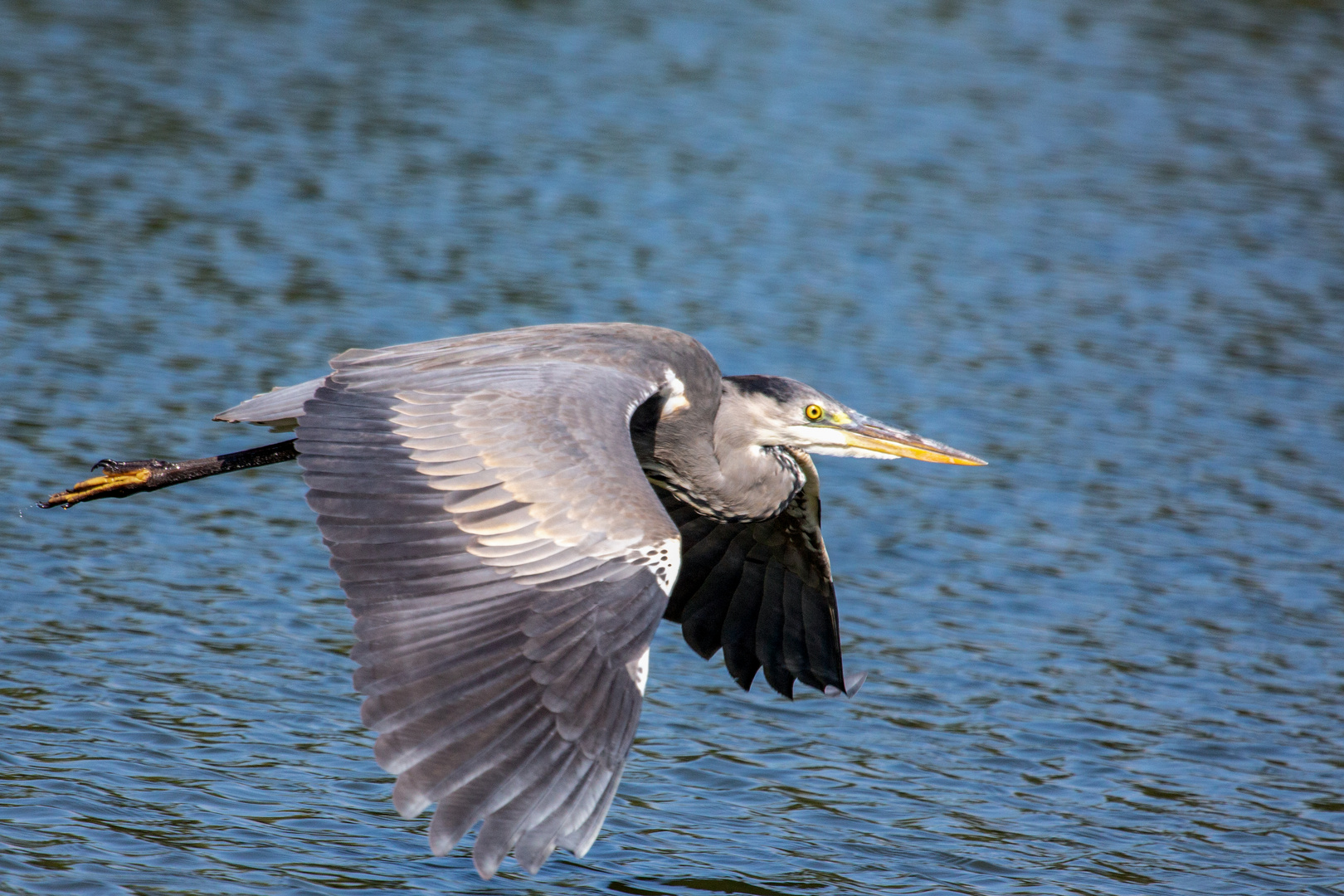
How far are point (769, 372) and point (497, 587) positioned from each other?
711 centimetres

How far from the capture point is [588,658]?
4934mm

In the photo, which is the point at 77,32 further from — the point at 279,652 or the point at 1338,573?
the point at 1338,573

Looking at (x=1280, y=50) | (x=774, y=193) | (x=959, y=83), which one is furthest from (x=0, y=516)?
(x=1280, y=50)

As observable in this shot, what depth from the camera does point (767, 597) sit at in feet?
23.2

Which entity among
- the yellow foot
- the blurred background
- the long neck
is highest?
the long neck

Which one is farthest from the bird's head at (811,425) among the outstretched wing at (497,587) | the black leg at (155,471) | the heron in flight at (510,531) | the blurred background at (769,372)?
the black leg at (155,471)

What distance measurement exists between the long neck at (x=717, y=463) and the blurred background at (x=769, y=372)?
121cm

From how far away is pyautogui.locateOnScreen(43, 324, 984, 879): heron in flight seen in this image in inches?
184

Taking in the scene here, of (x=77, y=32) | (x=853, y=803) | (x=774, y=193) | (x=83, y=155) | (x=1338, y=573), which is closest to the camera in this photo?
(x=853, y=803)

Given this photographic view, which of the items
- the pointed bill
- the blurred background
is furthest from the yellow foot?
the pointed bill

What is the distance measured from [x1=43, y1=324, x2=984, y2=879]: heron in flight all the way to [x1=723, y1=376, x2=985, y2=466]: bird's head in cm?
12

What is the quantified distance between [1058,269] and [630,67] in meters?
6.39

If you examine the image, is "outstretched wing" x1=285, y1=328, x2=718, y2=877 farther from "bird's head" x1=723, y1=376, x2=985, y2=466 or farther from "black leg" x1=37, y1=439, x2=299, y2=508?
"bird's head" x1=723, y1=376, x2=985, y2=466

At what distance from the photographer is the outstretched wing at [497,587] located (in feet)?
15.2
